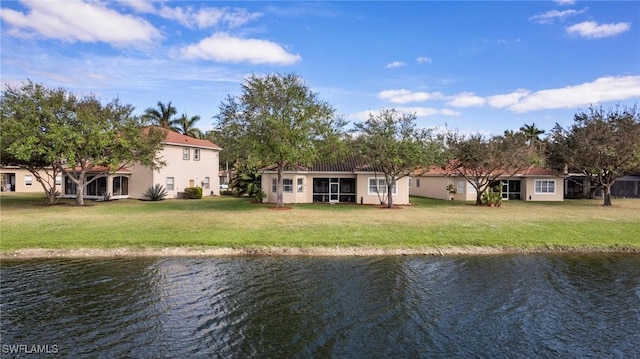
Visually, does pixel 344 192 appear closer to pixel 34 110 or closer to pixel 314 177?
pixel 314 177

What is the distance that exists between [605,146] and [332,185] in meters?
22.5

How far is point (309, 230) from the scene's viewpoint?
64.8 feet

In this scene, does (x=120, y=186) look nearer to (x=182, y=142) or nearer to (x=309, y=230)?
(x=182, y=142)

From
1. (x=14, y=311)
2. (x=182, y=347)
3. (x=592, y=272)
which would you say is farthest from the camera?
(x=592, y=272)

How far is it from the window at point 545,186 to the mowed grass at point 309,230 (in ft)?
53.7

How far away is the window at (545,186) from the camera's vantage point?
42.2m

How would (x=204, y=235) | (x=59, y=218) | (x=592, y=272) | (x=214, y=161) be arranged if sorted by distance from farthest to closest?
1. (x=214, y=161)
2. (x=59, y=218)
3. (x=204, y=235)
4. (x=592, y=272)

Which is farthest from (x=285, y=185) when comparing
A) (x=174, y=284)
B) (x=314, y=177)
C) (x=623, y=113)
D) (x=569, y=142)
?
(x=623, y=113)

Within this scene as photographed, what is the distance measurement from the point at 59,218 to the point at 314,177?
19.7 metres

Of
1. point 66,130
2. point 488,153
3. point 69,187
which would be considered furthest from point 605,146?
point 69,187

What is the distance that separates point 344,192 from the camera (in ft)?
121

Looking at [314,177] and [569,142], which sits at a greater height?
[569,142]

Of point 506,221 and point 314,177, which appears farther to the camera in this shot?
point 314,177

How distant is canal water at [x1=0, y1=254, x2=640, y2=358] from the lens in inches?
324
